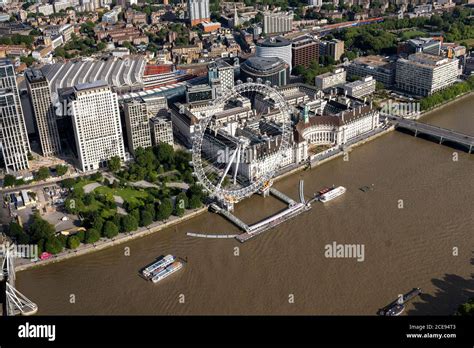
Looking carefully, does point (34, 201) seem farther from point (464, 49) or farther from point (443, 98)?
point (464, 49)

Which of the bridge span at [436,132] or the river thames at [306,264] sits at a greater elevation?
the bridge span at [436,132]

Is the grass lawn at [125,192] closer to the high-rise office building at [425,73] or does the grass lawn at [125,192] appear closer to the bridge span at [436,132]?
the bridge span at [436,132]

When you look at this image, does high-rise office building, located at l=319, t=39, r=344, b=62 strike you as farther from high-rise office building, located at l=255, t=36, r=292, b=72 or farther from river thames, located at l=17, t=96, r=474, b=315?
river thames, located at l=17, t=96, r=474, b=315

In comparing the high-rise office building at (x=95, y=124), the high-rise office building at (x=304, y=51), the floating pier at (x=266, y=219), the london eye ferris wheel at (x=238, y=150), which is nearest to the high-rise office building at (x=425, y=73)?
the high-rise office building at (x=304, y=51)

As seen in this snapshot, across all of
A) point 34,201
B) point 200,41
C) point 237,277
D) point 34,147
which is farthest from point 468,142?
point 200,41

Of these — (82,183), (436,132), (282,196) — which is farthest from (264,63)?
(82,183)

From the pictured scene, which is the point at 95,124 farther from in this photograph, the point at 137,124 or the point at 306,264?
the point at 306,264
